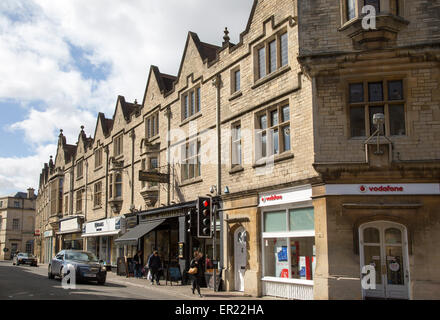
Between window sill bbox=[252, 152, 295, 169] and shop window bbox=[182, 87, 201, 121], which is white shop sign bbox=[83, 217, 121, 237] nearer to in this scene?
shop window bbox=[182, 87, 201, 121]

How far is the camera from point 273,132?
17.8 meters

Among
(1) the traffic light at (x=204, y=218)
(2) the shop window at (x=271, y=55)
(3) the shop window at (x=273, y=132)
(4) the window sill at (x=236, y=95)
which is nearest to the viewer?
(3) the shop window at (x=273, y=132)

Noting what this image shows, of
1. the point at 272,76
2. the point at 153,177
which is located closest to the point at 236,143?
the point at 272,76

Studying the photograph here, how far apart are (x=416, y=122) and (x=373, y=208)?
2.99 m

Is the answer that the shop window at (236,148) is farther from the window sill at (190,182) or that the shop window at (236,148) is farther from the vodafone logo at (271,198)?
the window sill at (190,182)

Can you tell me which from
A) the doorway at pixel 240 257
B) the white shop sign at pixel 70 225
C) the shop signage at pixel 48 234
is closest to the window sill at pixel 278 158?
the doorway at pixel 240 257

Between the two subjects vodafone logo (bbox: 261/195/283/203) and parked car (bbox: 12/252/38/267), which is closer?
vodafone logo (bbox: 261/195/283/203)

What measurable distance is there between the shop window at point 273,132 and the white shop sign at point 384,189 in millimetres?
2960

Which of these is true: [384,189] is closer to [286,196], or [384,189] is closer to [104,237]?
[286,196]

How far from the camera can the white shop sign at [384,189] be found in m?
13.8

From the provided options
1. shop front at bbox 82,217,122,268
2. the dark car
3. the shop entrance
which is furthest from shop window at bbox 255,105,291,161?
shop front at bbox 82,217,122,268

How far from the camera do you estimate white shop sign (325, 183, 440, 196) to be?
13.8 metres

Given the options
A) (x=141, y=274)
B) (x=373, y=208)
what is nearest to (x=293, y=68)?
(x=373, y=208)

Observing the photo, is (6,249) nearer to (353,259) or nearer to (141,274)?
(141,274)
